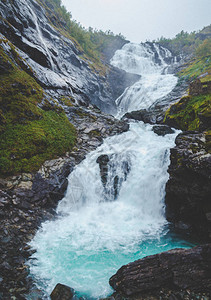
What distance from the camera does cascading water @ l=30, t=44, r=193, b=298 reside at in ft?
22.9

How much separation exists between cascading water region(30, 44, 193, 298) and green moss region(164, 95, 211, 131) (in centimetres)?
237

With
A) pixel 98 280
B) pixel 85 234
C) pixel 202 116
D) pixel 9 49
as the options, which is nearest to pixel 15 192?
pixel 85 234

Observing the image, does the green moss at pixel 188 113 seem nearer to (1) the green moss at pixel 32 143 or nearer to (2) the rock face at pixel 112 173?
(2) the rock face at pixel 112 173

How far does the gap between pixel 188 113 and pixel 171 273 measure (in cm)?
1686

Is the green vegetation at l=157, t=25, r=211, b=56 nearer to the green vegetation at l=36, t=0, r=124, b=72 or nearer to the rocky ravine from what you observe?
the green vegetation at l=36, t=0, r=124, b=72

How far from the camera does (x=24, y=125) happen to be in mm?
12867

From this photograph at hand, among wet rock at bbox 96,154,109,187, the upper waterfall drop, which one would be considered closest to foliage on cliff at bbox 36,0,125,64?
the upper waterfall drop

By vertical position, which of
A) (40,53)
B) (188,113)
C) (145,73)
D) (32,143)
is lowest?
(32,143)

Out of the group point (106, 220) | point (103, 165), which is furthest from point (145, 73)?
point (106, 220)

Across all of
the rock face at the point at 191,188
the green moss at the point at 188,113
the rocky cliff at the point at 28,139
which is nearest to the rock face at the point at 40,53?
the rocky cliff at the point at 28,139

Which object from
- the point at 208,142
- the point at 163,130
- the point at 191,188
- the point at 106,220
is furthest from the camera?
the point at 163,130

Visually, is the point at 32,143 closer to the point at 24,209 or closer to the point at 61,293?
the point at 24,209

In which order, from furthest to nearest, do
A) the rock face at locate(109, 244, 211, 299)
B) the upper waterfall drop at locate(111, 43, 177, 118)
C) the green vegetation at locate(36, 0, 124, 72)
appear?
the green vegetation at locate(36, 0, 124, 72), the upper waterfall drop at locate(111, 43, 177, 118), the rock face at locate(109, 244, 211, 299)

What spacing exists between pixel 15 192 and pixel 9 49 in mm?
15652
